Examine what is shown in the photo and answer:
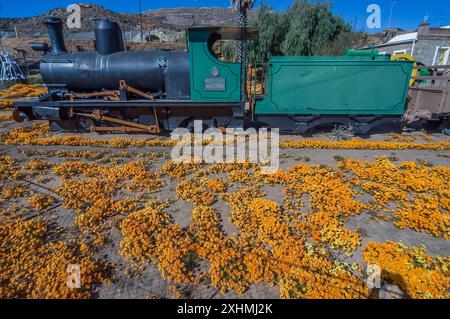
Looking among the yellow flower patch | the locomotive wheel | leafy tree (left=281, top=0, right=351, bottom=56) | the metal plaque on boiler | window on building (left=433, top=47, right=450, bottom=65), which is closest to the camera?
the yellow flower patch

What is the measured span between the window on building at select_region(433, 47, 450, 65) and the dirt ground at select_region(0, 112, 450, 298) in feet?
58.1

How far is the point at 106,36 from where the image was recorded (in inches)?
334

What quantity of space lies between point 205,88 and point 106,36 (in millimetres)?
3953

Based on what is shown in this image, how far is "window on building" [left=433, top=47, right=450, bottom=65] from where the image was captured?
21.5m

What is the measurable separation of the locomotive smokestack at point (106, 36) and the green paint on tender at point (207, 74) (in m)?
3.04

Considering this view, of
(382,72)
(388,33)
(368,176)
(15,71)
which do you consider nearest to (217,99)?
(368,176)

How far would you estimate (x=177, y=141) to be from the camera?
8758 millimetres

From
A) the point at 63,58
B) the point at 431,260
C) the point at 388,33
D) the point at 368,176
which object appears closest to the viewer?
the point at 431,260

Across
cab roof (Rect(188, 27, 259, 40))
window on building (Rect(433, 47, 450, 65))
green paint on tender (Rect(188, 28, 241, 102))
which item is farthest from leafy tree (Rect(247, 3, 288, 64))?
green paint on tender (Rect(188, 28, 241, 102))

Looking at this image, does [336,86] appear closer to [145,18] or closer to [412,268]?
[412,268]

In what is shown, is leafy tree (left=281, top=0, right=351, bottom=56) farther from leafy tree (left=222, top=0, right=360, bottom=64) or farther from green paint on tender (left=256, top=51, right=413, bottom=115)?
green paint on tender (left=256, top=51, right=413, bottom=115)

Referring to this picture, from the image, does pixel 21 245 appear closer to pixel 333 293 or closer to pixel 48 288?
pixel 48 288

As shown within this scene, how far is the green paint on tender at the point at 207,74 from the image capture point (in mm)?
7453
